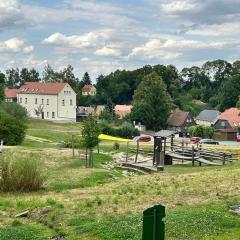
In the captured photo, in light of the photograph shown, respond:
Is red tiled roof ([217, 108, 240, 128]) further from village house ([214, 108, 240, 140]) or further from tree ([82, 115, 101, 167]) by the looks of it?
tree ([82, 115, 101, 167])

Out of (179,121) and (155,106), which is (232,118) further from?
(155,106)

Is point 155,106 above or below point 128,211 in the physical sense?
above

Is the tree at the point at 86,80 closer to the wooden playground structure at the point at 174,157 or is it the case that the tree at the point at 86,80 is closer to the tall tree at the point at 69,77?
the tall tree at the point at 69,77

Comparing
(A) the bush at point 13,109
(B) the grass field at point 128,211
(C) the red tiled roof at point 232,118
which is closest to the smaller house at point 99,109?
(C) the red tiled roof at point 232,118

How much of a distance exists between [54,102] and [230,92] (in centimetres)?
4310

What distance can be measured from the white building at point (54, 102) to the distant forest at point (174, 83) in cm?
2459

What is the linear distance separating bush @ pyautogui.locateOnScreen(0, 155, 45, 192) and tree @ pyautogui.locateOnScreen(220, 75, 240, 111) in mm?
107699

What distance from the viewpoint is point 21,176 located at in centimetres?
2045

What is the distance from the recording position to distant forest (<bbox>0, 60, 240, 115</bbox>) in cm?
14075

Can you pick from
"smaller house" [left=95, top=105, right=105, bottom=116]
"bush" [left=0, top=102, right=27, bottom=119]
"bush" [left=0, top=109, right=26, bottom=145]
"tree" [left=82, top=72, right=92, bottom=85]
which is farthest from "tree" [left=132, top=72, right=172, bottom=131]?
"tree" [left=82, top=72, right=92, bottom=85]

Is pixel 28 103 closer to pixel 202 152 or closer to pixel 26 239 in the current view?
pixel 202 152

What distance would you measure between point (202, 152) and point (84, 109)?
321ft

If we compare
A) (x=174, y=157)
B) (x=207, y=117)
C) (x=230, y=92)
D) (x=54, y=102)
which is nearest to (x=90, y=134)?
(x=174, y=157)

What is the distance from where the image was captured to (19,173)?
20.4 m
